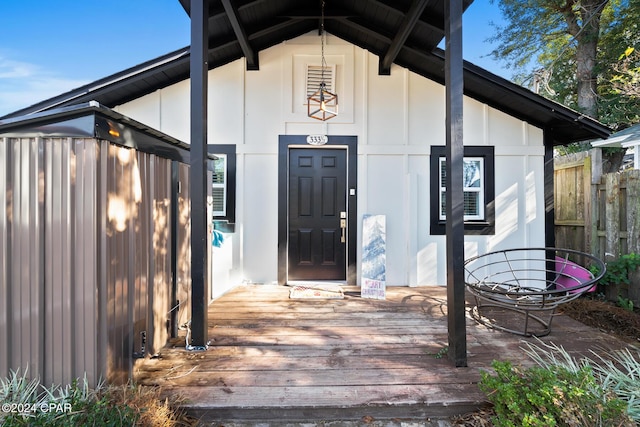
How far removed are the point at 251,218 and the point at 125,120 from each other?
8.67ft

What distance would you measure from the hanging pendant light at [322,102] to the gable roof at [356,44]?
45 centimetres

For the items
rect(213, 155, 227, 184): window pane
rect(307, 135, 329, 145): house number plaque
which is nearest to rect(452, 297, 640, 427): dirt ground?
rect(307, 135, 329, 145): house number plaque

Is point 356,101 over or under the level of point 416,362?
over

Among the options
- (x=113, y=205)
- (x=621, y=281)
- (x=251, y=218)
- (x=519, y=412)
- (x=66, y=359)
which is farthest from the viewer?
(x=251, y=218)

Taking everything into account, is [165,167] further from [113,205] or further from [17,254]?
[17,254]

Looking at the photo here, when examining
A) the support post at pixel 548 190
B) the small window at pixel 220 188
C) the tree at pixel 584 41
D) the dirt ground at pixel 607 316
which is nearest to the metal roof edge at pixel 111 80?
the small window at pixel 220 188

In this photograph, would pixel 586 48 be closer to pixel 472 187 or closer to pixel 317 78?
pixel 472 187

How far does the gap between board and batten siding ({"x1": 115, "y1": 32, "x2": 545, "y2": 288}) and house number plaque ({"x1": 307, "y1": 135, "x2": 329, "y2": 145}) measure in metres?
0.10

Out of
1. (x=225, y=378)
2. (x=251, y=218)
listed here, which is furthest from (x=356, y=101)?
(x=225, y=378)

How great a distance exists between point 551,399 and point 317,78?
4.38 meters

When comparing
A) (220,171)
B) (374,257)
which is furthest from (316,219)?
(220,171)

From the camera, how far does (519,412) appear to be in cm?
151

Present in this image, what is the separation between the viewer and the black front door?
15.0 ft

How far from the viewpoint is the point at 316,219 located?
459 centimetres
